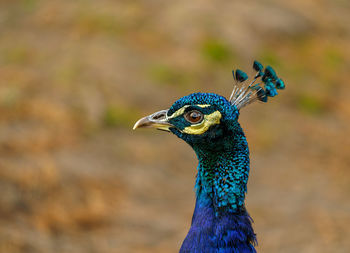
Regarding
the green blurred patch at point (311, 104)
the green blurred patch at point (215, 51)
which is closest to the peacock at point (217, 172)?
the green blurred patch at point (311, 104)

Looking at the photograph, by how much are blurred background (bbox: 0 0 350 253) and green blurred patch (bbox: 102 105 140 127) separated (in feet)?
0.07

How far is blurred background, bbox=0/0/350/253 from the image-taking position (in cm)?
412

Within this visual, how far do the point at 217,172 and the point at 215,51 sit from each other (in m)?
5.82

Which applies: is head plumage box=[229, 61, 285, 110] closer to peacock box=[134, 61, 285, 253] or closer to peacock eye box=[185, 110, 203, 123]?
peacock box=[134, 61, 285, 253]

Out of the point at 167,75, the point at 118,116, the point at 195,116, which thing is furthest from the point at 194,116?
the point at 167,75

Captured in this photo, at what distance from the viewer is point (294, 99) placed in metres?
7.04

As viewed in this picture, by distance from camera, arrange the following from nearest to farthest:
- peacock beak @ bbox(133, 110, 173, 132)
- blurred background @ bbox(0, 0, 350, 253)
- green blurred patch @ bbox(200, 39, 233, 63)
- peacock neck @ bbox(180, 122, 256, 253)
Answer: peacock neck @ bbox(180, 122, 256, 253)
peacock beak @ bbox(133, 110, 173, 132)
blurred background @ bbox(0, 0, 350, 253)
green blurred patch @ bbox(200, 39, 233, 63)

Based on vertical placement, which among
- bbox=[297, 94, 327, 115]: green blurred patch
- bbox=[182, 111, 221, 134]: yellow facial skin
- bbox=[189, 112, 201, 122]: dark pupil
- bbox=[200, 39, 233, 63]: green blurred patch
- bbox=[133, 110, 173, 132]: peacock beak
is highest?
bbox=[200, 39, 233, 63]: green blurred patch

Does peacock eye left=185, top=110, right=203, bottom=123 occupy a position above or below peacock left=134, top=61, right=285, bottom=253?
above

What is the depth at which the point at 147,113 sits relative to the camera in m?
5.96

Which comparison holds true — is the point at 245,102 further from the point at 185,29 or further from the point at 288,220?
the point at 185,29

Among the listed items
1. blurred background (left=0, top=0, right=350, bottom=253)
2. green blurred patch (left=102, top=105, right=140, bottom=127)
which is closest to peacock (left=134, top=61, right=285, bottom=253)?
blurred background (left=0, top=0, right=350, bottom=253)

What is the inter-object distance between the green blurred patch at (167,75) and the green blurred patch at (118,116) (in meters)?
1.01

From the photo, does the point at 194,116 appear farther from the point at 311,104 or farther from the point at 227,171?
the point at 311,104
